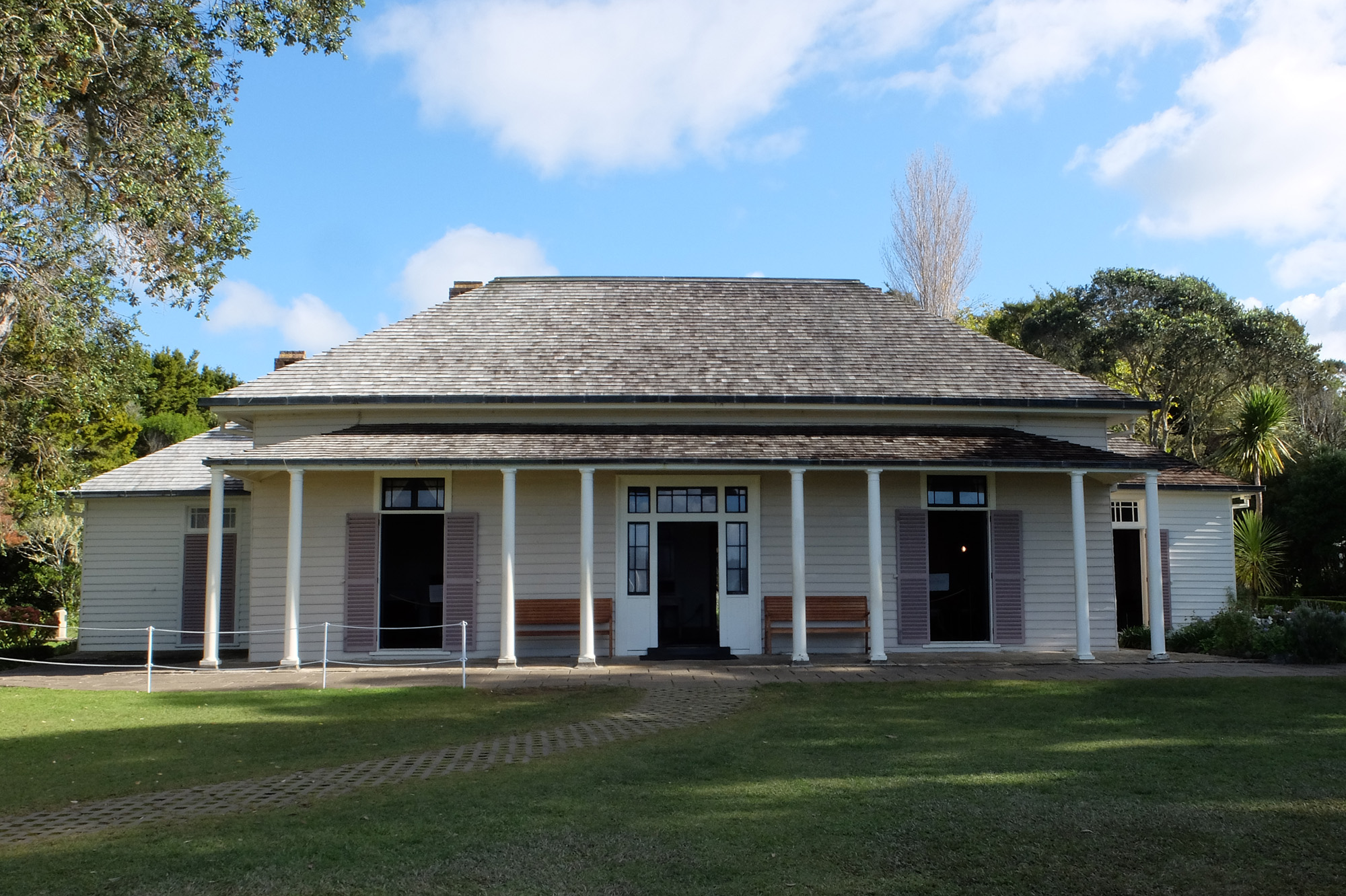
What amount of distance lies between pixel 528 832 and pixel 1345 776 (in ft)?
18.9

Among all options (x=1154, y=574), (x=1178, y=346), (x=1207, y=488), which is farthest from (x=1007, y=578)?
(x=1178, y=346)

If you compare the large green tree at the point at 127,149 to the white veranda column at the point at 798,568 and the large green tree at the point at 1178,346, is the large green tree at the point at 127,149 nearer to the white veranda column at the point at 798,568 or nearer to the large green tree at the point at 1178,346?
the white veranda column at the point at 798,568

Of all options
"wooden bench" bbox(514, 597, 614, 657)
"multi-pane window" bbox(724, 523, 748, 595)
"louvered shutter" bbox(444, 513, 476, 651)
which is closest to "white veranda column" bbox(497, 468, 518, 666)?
"wooden bench" bbox(514, 597, 614, 657)

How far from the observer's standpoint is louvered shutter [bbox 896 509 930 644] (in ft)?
51.1

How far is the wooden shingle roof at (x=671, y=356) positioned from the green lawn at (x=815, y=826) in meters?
7.64

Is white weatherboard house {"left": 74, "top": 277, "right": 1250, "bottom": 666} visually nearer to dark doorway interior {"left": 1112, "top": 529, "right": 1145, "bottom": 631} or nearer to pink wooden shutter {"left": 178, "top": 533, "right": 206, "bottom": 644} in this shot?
dark doorway interior {"left": 1112, "top": 529, "right": 1145, "bottom": 631}

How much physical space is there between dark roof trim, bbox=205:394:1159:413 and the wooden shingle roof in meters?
0.02

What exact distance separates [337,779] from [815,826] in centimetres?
372

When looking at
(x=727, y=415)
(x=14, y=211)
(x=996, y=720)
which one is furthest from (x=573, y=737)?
(x=14, y=211)

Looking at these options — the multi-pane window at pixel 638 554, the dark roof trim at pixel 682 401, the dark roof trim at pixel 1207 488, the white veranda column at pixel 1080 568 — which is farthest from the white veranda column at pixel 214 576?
the dark roof trim at pixel 1207 488

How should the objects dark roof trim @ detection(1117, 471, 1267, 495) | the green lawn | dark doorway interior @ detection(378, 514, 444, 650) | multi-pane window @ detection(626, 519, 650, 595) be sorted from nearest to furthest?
the green lawn, dark doorway interior @ detection(378, 514, 444, 650), multi-pane window @ detection(626, 519, 650, 595), dark roof trim @ detection(1117, 471, 1267, 495)

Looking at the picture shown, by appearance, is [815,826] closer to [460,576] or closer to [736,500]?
[736,500]

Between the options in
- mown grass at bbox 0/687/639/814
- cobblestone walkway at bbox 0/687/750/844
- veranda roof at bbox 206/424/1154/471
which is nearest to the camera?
cobblestone walkway at bbox 0/687/750/844

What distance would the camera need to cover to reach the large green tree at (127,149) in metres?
13.8
